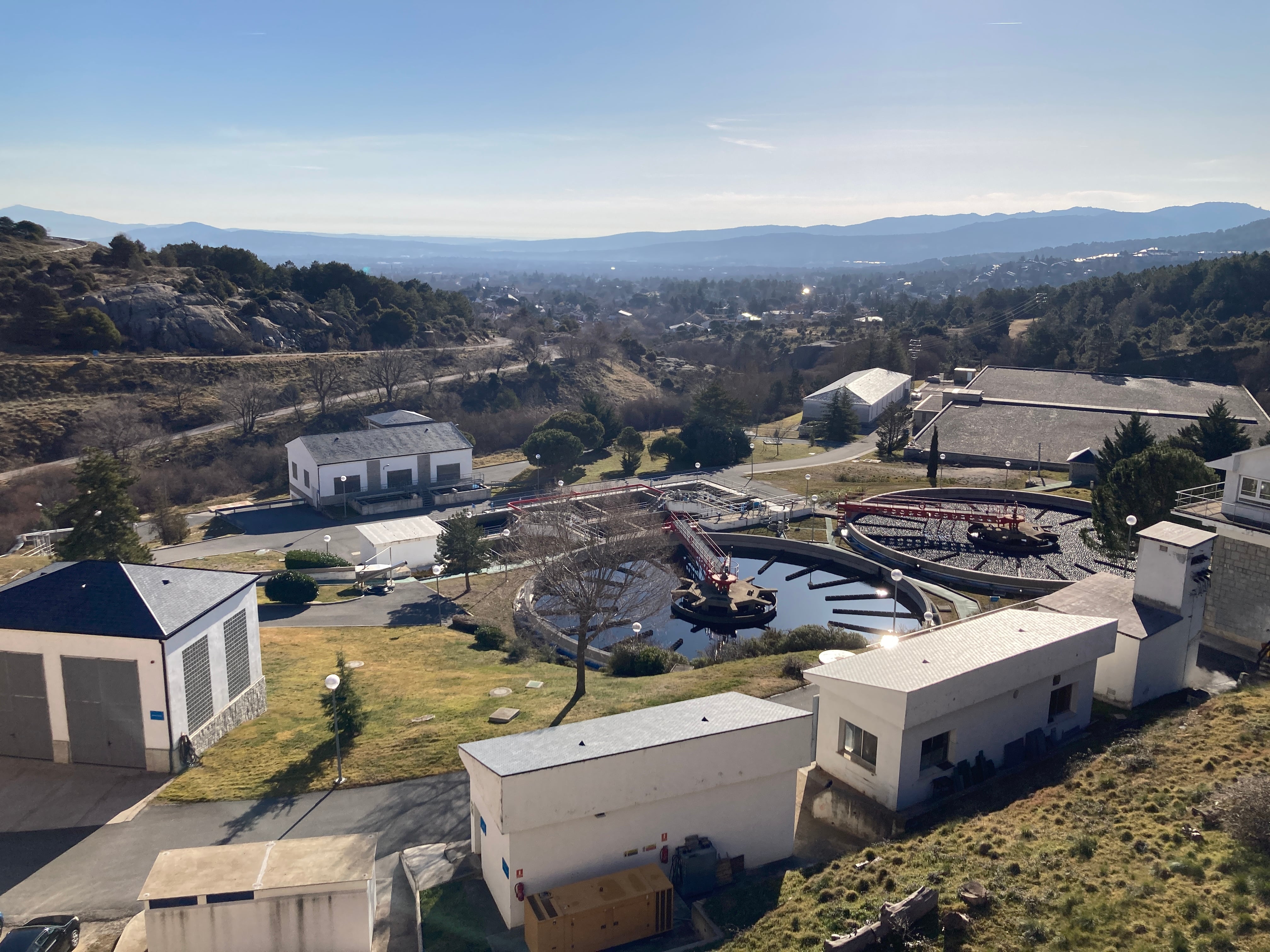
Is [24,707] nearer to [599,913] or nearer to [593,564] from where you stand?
[599,913]

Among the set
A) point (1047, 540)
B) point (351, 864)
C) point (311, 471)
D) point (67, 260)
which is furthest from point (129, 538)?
point (67, 260)

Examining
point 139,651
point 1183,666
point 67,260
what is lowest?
point 1183,666

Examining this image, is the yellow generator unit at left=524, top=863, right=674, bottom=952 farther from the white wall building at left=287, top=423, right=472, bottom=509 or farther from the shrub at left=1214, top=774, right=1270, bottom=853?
the white wall building at left=287, top=423, right=472, bottom=509

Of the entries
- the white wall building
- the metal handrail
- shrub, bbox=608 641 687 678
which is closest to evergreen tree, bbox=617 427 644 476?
the white wall building

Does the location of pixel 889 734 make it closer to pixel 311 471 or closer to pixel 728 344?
pixel 311 471

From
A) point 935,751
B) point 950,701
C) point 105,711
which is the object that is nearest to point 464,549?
point 105,711

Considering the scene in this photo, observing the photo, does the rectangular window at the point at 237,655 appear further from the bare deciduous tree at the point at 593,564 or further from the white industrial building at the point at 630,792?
the white industrial building at the point at 630,792
